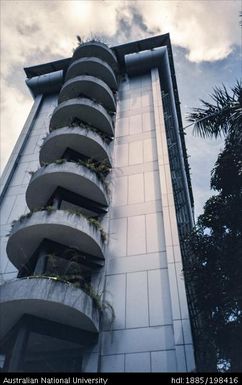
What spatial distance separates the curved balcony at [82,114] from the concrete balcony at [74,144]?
232 cm

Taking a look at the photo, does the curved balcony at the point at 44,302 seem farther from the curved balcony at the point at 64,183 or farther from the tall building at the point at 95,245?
the curved balcony at the point at 64,183

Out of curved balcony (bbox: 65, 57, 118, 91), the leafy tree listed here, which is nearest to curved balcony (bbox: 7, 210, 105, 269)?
the leafy tree

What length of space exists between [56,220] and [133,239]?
353 centimetres

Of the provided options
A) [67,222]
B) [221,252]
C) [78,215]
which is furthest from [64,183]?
[221,252]

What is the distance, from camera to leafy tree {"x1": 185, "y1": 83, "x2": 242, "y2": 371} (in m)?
10.1

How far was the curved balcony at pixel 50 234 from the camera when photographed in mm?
13578

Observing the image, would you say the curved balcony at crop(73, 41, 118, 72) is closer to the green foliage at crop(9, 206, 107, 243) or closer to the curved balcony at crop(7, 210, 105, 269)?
the green foliage at crop(9, 206, 107, 243)

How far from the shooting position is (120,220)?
53.3 feet

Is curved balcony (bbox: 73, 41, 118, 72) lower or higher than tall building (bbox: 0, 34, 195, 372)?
higher

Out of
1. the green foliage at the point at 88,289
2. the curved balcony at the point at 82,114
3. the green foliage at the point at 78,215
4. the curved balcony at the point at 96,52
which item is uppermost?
the curved balcony at the point at 96,52

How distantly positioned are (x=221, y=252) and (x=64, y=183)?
8.25 meters

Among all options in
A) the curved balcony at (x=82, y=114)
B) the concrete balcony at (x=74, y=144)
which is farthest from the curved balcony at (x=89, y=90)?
the concrete balcony at (x=74, y=144)

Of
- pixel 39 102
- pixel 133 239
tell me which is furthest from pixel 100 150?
pixel 39 102

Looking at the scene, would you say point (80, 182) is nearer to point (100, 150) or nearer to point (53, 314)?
point (100, 150)
